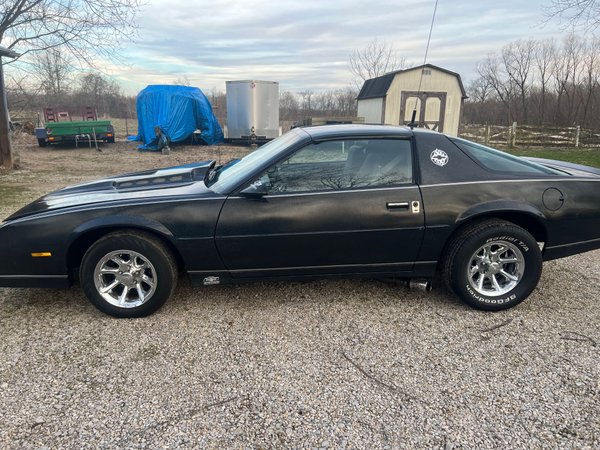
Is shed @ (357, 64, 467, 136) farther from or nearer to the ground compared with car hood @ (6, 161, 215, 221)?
farther from the ground

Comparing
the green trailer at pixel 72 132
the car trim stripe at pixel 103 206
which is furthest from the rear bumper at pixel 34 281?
the green trailer at pixel 72 132

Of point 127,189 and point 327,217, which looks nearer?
point 327,217

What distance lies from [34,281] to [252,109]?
18281 millimetres

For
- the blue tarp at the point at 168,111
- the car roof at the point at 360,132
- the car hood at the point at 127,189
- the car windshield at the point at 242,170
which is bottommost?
the car hood at the point at 127,189

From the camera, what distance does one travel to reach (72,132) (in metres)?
18.9

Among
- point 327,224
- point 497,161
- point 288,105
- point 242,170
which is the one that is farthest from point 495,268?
point 288,105

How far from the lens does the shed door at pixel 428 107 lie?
21031mm

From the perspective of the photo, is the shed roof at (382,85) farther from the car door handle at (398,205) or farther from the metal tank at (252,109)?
the car door handle at (398,205)

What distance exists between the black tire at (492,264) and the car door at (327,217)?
0.35 m

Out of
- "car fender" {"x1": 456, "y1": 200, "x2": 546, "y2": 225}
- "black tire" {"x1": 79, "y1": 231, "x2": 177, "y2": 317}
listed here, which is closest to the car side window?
"car fender" {"x1": 456, "y1": 200, "x2": 546, "y2": 225}

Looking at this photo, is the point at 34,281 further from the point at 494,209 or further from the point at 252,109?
the point at 252,109

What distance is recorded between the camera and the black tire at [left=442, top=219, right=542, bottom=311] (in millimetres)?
3338

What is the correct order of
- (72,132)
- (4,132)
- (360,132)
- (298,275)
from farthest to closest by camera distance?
(72,132) < (4,132) < (360,132) < (298,275)

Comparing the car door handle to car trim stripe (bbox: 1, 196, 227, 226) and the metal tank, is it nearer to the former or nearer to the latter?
car trim stripe (bbox: 1, 196, 227, 226)
